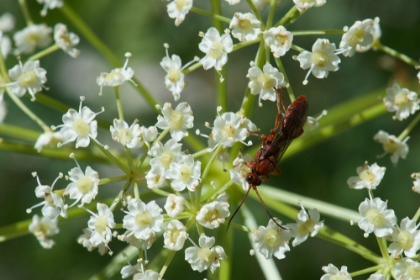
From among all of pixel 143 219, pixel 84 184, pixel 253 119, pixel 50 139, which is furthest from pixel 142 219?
pixel 253 119

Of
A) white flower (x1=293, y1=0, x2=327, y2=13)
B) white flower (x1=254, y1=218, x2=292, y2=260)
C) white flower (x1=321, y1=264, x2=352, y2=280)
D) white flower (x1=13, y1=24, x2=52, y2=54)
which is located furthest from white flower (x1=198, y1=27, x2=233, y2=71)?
white flower (x1=13, y1=24, x2=52, y2=54)

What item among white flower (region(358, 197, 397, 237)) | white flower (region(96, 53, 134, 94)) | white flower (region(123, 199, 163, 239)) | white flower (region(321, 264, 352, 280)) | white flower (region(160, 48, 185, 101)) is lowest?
white flower (region(321, 264, 352, 280))

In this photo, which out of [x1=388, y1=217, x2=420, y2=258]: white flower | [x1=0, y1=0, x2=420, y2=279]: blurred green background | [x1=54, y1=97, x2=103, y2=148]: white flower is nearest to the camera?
[x1=388, y1=217, x2=420, y2=258]: white flower

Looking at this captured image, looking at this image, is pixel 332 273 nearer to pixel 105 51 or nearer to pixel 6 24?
pixel 105 51

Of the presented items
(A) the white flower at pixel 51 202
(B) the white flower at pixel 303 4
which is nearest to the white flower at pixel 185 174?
(A) the white flower at pixel 51 202

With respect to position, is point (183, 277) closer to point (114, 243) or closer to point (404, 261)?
point (114, 243)

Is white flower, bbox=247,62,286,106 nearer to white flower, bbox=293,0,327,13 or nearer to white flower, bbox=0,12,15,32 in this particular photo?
white flower, bbox=293,0,327,13

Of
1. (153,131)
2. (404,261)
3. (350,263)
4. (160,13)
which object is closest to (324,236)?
(404,261)

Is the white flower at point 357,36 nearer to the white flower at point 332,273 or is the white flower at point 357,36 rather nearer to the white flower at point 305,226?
the white flower at point 305,226
